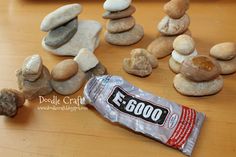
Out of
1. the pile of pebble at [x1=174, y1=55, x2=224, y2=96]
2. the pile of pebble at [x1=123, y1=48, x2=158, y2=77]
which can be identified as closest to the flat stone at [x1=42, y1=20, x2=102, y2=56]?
the pile of pebble at [x1=123, y1=48, x2=158, y2=77]

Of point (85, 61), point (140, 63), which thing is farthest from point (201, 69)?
point (85, 61)

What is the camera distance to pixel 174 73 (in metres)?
0.70

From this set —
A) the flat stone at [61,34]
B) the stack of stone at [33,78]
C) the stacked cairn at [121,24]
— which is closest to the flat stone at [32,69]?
the stack of stone at [33,78]

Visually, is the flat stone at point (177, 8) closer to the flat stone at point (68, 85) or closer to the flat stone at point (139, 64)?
the flat stone at point (139, 64)

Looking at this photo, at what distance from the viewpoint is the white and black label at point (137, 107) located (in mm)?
591

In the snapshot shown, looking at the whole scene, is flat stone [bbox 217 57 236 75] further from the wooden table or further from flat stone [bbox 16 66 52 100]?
flat stone [bbox 16 66 52 100]

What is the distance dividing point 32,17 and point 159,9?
35 centimetres

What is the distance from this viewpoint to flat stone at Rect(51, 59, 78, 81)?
65 cm

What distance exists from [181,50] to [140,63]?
0.29 ft

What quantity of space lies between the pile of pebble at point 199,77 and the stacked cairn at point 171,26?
9 centimetres

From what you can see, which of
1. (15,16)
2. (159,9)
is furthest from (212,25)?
(15,16)

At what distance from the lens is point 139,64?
0.68 m

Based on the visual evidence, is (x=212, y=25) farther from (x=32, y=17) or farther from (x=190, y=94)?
(x=32, y=17)

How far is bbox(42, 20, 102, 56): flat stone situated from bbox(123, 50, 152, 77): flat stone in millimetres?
113
